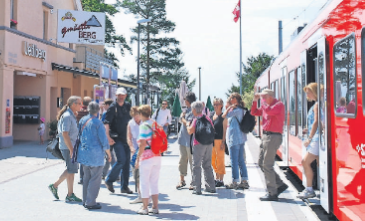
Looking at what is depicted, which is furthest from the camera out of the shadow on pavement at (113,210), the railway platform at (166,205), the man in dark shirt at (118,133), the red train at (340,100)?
the man in dark shirt at (118,133)

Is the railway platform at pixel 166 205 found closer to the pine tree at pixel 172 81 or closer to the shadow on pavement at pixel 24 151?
the shadow on pavement at pixel 24 151

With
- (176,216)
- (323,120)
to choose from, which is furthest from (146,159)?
(323,120)

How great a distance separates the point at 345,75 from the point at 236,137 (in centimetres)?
410

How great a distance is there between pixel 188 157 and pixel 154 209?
2.57m

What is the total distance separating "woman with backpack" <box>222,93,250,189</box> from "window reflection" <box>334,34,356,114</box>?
3506 mm

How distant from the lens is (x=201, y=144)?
8.60m

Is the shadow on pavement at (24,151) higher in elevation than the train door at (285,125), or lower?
lower

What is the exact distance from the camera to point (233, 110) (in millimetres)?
9102

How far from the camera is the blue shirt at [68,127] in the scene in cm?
767

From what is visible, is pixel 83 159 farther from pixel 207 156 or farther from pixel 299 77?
pixel 299 77

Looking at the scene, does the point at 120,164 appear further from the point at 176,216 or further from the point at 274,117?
the point at 274,117

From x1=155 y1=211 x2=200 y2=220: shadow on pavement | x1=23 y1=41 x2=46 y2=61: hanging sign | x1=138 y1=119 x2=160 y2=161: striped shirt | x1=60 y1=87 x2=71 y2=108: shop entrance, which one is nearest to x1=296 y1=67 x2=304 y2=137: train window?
x1=155 y1=211 x2=200 y2=220: shadow on pavement

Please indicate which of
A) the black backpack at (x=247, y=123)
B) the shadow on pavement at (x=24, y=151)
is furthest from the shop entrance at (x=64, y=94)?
the black backpack at (x=247, y=123)

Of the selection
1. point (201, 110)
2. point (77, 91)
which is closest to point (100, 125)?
point (201, 110)
